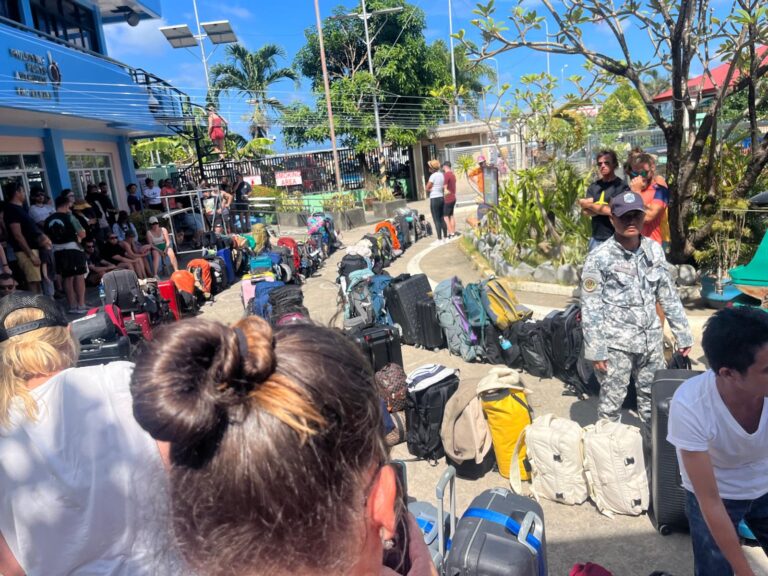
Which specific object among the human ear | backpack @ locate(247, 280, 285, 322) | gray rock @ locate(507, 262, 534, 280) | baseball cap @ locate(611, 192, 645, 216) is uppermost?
baseball cap @ locate(611, 192, 645, 216)

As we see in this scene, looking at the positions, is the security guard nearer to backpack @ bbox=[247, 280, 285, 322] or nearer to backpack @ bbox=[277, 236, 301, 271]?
backpack @ bbox=[247, 280, 285, 322]

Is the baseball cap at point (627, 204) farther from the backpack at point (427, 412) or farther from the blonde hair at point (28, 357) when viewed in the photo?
the blonde hair at point (28, 357)

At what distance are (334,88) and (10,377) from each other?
86.2ft

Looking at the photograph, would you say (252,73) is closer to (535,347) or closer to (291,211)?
(291,211)

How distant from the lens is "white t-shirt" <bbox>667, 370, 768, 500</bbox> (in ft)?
6.63

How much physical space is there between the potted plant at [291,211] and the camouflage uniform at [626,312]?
45.2ft

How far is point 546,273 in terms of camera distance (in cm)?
723

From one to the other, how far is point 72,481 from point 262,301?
4694 millimetres

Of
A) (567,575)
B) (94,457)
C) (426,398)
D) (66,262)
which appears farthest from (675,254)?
(66,262)

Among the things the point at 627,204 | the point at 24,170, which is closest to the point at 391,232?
the point at 24,170

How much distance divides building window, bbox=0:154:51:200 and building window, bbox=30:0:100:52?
10.0 ft

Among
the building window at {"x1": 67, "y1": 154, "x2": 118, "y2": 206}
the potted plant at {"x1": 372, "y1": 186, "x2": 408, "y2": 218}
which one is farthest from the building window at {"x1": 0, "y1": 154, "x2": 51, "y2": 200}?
the potted plant at {"x1": 372, "y1": 186, "x2": 408, "y2": 218}

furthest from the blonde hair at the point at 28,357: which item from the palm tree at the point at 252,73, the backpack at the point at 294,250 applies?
the palm tree at the point at 252,73

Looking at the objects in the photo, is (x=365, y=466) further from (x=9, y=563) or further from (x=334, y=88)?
(x=334, y=88)
